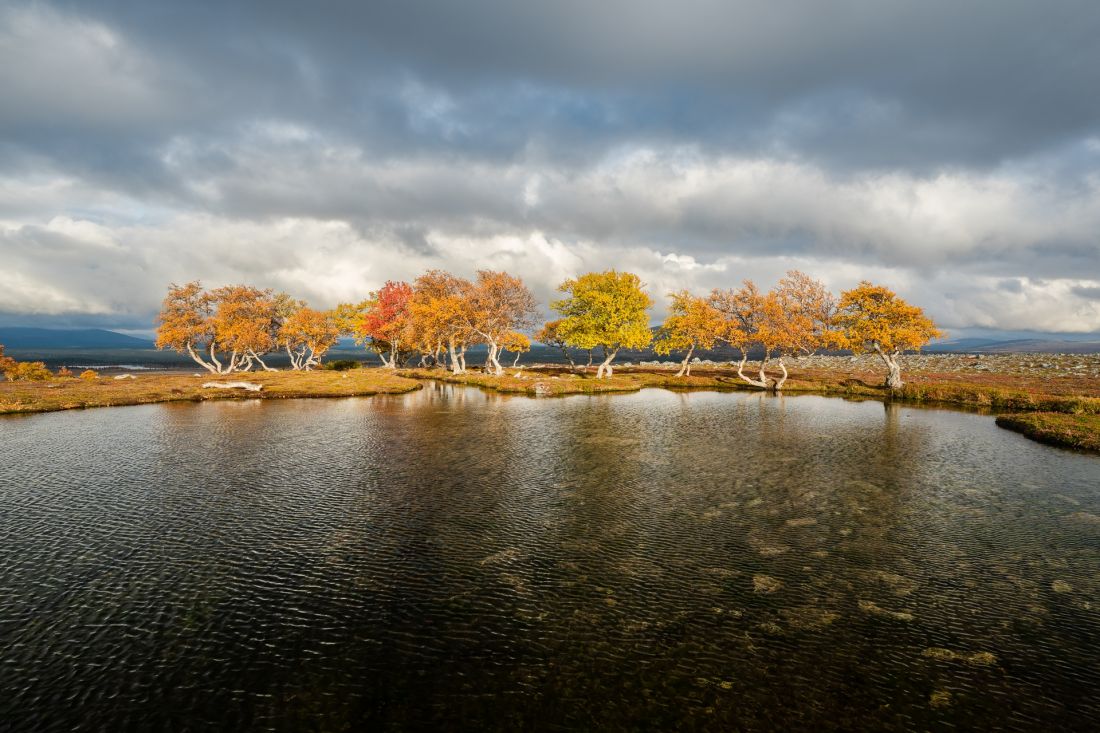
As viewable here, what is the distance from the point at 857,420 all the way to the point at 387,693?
58.2 m

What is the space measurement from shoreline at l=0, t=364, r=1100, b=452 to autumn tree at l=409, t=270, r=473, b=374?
8351 mm

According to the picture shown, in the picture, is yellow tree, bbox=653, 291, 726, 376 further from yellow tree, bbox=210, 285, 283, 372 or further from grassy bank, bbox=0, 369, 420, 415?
yellow tree, bbox=210, 285, 283, 372

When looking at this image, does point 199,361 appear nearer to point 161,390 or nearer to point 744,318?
point 161,390

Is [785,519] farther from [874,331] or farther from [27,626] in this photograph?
[874,331]

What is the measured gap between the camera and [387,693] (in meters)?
12.8

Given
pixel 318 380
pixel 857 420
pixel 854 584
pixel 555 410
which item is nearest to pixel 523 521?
pixel 854 584

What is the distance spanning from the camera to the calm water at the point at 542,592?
1250 cm

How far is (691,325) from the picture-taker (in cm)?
9881

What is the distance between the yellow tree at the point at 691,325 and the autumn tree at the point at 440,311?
4150 centimetres

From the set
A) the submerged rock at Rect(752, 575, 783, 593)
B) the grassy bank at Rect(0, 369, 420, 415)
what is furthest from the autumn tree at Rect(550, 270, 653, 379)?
the submerged rock at Rect(752, 575, 783, 593)

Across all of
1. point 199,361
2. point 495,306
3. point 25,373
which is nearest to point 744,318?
point 495,306

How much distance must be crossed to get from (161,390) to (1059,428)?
10603cm

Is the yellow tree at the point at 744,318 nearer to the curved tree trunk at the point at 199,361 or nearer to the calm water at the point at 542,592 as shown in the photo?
the calm water at the point at 542,592

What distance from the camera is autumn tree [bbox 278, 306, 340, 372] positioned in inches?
4291
